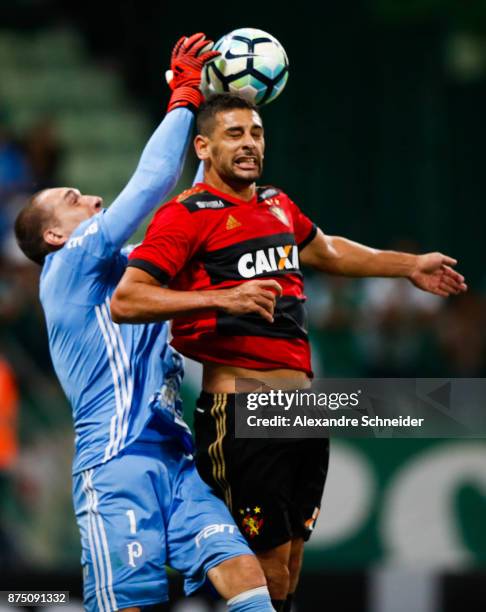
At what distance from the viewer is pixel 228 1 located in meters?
14.6

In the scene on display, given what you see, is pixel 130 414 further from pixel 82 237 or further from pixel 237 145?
pixel 237 145

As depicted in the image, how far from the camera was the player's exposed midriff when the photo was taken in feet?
18.6

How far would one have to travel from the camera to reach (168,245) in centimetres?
548

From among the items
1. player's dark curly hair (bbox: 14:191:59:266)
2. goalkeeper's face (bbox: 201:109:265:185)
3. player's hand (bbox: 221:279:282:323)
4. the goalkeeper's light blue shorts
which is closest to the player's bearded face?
goalkeeper's face (bbox: 201:109:265:185)

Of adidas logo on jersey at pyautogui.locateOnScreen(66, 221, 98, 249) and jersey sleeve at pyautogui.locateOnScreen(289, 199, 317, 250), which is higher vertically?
jersey sleeve at pyautogui.locateOnScreen(289, 199, 317, 250)

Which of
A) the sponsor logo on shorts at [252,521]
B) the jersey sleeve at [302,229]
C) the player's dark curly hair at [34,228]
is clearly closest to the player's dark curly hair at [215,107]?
the jersey sleeve at [302,229]

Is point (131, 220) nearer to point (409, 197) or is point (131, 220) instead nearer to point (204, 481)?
point (204, 481)

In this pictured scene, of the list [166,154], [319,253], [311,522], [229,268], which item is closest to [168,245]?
[229,268]

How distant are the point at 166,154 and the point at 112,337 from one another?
32.7 inches

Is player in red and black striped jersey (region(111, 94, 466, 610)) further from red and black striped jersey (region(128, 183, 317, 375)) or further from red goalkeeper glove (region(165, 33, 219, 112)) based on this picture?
red goalkeeper glove (region(165, 33, 219, 112))

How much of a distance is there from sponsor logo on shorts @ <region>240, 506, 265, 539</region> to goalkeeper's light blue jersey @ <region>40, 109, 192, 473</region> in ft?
1.54

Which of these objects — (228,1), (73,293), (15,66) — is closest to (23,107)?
(15,66)

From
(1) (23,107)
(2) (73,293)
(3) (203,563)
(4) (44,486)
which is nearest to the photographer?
(3) (203,563)

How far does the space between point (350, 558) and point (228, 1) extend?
7.04 meters
